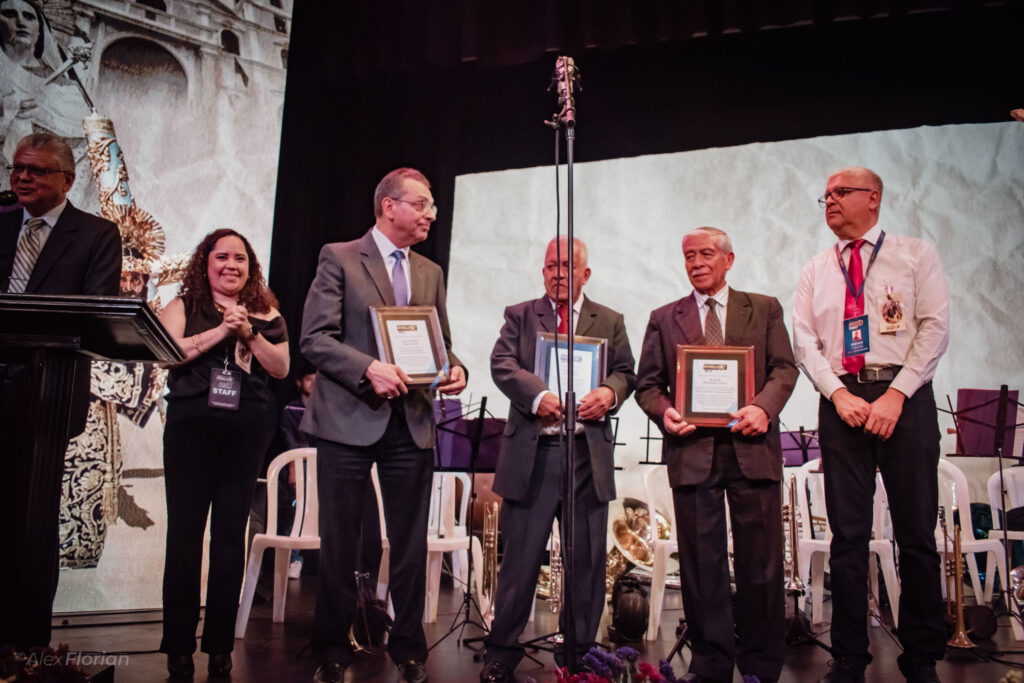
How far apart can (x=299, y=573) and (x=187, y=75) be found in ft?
13.6

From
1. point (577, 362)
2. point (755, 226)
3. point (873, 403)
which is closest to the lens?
point (873, 403)

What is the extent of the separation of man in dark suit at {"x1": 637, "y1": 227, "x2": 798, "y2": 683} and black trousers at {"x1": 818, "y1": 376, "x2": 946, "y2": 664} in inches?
8.7

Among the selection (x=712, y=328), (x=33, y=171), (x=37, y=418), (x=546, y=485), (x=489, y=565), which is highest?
(x=33, y=171)

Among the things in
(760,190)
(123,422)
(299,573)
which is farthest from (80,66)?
(760,190)

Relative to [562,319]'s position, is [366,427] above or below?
below

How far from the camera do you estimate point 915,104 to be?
631cm

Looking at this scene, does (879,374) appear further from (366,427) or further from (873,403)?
(366,427)

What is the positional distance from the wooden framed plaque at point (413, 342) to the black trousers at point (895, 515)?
60.7 inches

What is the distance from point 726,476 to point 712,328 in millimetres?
614

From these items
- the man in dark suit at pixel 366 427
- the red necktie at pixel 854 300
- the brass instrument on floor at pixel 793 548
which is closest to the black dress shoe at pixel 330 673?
the man in dark suit at pixel 366 427

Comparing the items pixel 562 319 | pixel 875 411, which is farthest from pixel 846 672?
pixel 562 319

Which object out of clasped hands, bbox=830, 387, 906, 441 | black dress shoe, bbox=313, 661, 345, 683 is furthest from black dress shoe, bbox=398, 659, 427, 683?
clasped hands, bbox=830, 387, 906, 441

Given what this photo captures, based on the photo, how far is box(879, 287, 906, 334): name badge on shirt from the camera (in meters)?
3.18

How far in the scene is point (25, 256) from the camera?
2.84m
